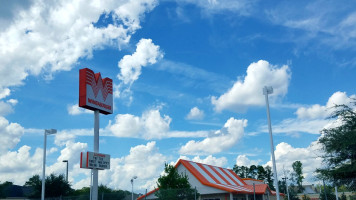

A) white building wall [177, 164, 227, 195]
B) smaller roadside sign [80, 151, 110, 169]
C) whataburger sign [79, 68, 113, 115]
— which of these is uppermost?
whataburger sign [79, 68, 113, 115]

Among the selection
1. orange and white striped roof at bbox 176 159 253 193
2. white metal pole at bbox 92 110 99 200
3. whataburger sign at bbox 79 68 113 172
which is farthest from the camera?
orange and white striped roof at bbox 176 159 253 193

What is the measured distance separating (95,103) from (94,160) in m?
3.07

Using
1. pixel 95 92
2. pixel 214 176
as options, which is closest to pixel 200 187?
pixel 214 176

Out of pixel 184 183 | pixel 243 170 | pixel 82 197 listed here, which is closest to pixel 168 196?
pixel 184 183

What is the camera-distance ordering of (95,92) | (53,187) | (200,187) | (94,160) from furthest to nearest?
1. (53,187)
2. (200,187)
3. (95,92)
4. (94,160)

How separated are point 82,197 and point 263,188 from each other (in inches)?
779

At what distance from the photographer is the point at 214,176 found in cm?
4109

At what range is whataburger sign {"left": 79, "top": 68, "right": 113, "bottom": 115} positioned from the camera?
61.0 feet

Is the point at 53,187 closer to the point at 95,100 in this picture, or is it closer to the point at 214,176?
the point at 214,176

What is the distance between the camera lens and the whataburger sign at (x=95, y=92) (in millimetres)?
18594

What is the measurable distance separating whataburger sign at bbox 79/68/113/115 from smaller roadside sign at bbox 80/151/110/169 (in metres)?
2.54

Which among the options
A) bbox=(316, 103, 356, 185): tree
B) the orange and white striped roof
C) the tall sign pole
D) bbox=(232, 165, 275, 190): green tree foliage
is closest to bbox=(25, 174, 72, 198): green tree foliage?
the orange and white striped roof

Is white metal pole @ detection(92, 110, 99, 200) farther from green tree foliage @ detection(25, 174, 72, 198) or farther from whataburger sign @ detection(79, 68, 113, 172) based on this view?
green tree foliage @ detection(25, 174, 72, 198)

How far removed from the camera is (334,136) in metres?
19.5
